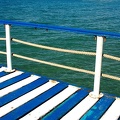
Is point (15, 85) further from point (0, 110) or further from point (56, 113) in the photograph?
point (56, 113)

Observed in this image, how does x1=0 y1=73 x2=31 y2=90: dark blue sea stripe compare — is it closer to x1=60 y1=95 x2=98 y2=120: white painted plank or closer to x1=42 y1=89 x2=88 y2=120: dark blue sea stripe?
x1=42 y1=89 x2=88 y2=120: dark blue sea stripe

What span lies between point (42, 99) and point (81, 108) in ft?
2.62

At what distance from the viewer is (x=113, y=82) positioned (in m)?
14.6

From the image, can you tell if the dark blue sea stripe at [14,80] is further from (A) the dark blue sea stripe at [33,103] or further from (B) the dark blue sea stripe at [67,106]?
(B) the dark blue sea stripe at [67,106]

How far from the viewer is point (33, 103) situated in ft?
15.5

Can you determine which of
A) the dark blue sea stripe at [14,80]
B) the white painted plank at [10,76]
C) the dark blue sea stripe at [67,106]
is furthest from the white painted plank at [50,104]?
the white painted plank at [10,76]

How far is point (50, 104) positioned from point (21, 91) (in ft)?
2.69

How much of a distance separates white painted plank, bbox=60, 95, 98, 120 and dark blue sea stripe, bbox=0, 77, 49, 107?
117cm

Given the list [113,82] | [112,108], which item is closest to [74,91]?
[112,108]

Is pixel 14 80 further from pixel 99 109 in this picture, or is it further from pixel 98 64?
pixel 99 109

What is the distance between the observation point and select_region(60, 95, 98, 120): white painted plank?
4.29 meters

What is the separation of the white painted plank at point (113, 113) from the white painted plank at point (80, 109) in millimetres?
356

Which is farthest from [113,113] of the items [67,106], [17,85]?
[17,85]

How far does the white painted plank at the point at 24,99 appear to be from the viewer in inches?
177
